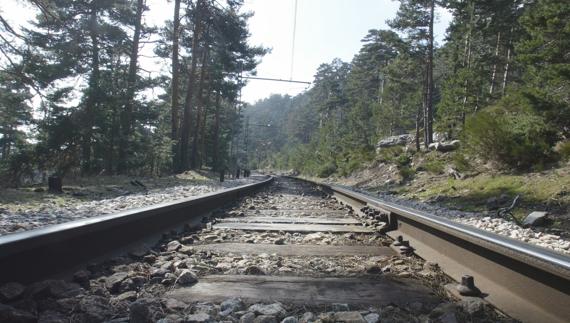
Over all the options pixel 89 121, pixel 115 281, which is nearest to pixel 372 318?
pixel 115 281

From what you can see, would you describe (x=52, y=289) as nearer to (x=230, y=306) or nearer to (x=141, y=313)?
(x=141, y=313)

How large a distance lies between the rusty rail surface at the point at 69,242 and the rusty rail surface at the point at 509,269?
2492mm

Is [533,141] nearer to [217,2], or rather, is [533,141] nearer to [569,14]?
[569,14]

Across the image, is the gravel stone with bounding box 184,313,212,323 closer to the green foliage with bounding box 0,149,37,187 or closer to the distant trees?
the distant trees

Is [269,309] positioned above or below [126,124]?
below

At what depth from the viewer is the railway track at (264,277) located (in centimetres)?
196

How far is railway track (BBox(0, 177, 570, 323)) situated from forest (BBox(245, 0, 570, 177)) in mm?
8307

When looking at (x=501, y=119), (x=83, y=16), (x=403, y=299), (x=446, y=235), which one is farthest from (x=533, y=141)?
(x=83, y=16)

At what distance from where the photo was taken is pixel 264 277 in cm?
275

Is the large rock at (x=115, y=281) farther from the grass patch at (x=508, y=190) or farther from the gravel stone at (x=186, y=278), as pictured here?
the grass patch at (x=508, y=190)

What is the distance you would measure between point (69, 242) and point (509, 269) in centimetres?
262

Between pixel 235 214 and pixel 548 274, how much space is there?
17.2 feet

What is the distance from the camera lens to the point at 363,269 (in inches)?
120

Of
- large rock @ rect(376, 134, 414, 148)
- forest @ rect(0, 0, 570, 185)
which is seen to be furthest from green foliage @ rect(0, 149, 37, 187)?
large rock @ rect(376, 134, 414, 148)
